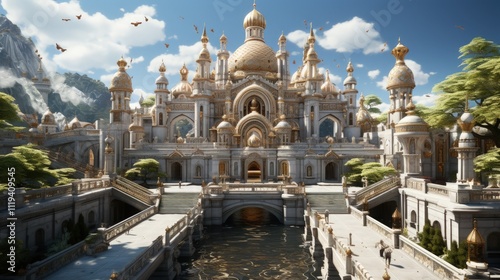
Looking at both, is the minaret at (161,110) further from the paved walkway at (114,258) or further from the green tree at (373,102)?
the green tree at (373,102)

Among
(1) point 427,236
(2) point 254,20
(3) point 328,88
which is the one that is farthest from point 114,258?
(2) point 254,20

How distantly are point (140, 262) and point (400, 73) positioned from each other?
142ft

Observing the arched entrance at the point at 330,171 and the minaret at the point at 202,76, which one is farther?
the minaret at the point at 202,76

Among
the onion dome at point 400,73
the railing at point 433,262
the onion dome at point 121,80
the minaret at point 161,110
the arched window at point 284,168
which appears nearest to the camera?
the railing at point 433,262

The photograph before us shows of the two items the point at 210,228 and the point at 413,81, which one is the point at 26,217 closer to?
the point at 210,228

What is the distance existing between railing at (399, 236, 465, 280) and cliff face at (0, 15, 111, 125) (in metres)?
89.4

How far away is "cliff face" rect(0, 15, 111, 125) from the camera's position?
91312 mm

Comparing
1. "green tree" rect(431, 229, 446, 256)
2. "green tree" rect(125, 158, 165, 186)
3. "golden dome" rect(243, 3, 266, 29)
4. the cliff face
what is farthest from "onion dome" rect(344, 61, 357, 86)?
the cliff face

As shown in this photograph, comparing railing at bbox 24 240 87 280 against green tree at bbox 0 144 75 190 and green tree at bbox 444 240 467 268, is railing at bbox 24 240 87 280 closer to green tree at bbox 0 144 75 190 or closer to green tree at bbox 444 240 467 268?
green tree at bbox 0 144 75 190

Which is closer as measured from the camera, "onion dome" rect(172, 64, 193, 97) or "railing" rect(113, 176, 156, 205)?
"railing" rect(113, 176, 156, 205)

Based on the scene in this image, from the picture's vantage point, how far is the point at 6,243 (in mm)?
15062

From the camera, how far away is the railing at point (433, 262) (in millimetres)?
13789

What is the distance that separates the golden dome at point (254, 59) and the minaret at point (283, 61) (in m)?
1.82

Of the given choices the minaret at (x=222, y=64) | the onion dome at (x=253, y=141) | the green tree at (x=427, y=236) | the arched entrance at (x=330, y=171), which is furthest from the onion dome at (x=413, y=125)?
the minaret at (x=222, y=64)
